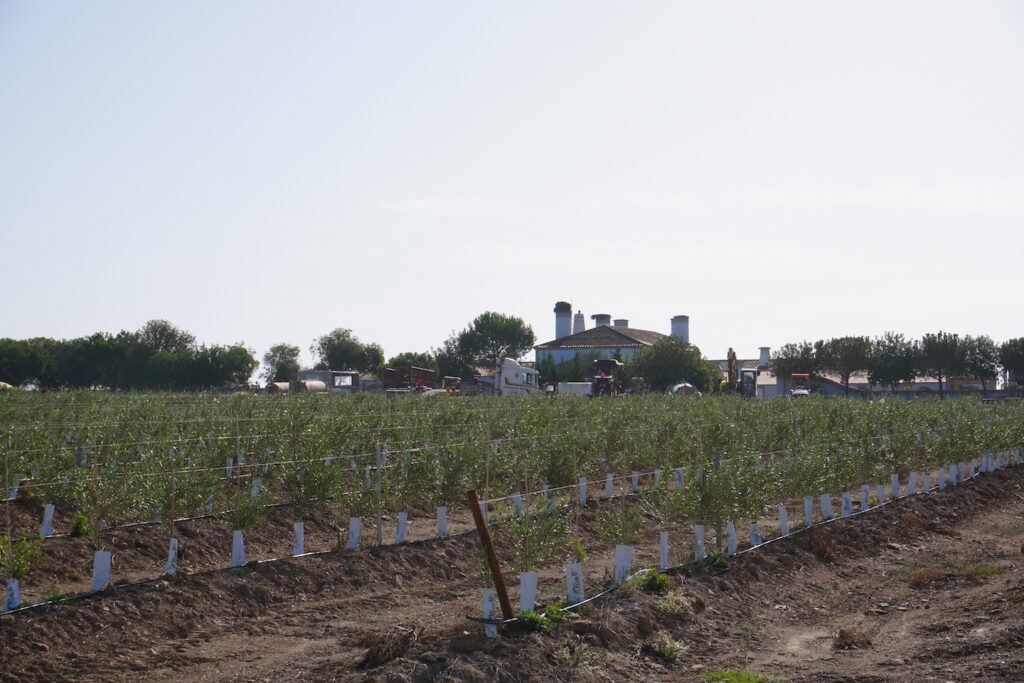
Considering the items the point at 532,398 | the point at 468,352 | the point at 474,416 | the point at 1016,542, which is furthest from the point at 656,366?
the point at 1016,542

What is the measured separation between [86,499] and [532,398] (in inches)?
814

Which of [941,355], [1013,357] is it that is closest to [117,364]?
[941,355]

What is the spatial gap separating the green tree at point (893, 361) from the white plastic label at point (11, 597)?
74.6m

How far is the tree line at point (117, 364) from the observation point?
71812 mm

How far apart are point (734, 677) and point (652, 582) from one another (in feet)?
7.08

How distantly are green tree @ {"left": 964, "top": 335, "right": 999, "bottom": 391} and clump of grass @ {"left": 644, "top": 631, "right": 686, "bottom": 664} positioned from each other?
74.4m

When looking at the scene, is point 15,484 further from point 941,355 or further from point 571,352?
point 941,355

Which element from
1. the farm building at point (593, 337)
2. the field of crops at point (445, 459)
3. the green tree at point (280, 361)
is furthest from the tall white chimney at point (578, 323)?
the field of crops at point (445, 459)

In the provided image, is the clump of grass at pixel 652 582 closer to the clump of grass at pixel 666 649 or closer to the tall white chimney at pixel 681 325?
the clump of grass at pixel 666 649

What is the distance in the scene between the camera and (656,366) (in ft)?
210

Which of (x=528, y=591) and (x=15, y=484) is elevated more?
(x=15, y=484)

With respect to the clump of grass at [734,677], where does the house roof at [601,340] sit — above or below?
above

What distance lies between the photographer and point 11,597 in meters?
9.29

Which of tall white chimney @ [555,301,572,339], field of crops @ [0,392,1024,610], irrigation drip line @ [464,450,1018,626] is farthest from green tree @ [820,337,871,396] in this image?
irrigation drip line @ [464,450,1018,626]
